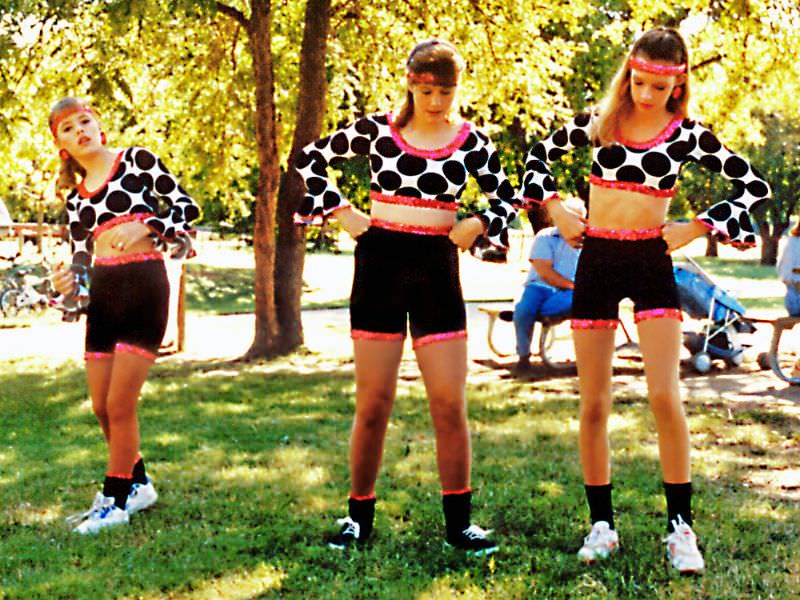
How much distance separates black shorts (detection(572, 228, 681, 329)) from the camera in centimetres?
450

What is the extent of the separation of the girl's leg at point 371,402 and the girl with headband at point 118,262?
1.12 metres

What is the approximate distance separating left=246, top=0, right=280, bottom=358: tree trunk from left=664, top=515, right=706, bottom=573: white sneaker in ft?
26.7

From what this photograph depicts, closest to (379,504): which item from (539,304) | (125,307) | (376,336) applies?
(376,336)

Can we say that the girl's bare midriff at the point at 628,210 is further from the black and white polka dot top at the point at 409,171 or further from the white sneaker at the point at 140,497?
the white sneaker at the point at 140,497

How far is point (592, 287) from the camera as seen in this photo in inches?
180

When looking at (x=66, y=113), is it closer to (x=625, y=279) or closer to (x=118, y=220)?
(x=118, y=220)

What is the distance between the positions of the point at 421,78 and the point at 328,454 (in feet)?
10.3

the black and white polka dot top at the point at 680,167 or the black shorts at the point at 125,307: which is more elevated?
the black and white polka dot top at the point at 680,167

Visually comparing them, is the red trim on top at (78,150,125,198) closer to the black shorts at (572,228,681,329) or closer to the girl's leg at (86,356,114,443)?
the girl's leg at (86,356,114,443)

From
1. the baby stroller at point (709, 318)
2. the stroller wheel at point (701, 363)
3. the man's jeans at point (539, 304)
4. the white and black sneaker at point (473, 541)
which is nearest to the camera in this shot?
the white and black sneaker at point (473, 541)

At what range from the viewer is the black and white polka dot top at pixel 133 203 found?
5305 millimetres

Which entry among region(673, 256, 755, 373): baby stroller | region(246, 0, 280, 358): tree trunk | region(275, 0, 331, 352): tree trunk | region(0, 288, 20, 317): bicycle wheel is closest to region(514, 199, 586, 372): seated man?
region(673, 256, 755, 373): baby stroller

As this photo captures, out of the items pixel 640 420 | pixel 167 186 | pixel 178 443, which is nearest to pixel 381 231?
pixel 167 186

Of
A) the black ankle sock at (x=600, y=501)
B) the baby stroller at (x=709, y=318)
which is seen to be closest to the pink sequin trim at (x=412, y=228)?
the black ankle sock at (x=600, y=501)
